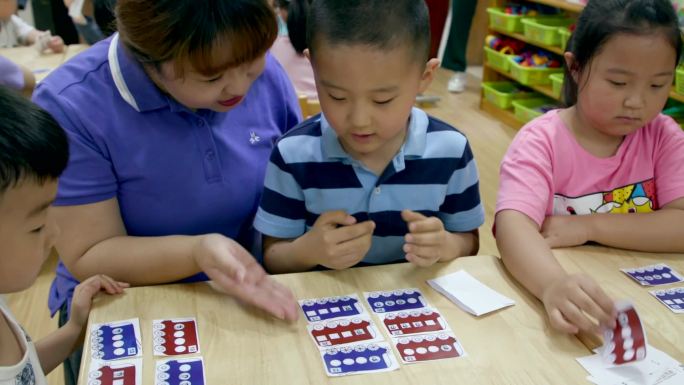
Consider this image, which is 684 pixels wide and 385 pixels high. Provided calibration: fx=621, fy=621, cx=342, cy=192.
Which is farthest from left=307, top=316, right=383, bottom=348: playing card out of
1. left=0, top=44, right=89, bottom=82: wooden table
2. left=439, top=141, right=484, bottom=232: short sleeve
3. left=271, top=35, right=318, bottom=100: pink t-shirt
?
left=0, top=44, right=89, bottom=82: wooden table

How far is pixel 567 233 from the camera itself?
1.26 meters

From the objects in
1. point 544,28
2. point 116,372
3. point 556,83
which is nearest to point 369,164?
point 116,372

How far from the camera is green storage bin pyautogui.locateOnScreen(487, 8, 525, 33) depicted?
4.23 meters

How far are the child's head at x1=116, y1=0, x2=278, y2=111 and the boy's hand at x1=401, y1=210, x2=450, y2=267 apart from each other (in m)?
0.38

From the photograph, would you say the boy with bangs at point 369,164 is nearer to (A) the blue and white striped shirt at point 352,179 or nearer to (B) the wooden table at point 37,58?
(A) the blue and white striped shirt at point 352,179

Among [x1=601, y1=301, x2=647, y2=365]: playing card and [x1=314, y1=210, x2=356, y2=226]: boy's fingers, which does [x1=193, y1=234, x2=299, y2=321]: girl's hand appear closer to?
[x1=314, y1=210, x2=356, y2=226]: boy's fingers

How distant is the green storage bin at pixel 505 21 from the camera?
13.9 ft

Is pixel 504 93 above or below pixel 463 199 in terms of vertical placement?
below

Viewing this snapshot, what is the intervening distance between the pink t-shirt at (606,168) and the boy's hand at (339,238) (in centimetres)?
43

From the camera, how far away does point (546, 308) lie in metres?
1.02

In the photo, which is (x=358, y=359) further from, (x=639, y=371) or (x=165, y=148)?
(x=165, y=148)

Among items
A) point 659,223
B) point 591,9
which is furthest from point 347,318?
point 591,9

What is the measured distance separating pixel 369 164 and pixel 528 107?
3279 millimetres

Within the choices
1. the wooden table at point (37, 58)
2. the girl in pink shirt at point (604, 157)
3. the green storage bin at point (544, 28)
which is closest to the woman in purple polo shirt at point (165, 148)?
the girl in pink shirt at point (604, 157)
